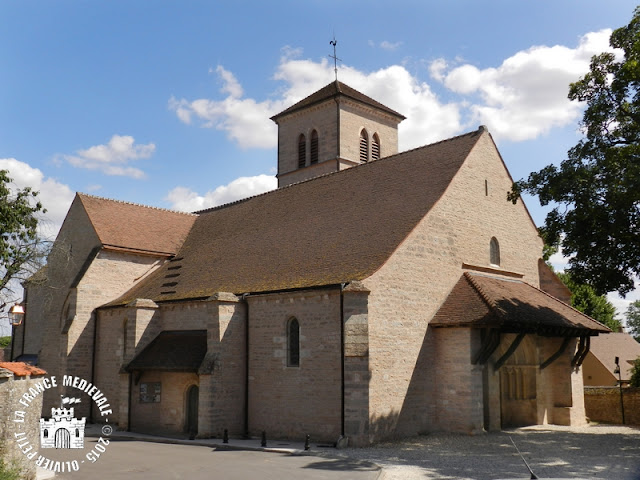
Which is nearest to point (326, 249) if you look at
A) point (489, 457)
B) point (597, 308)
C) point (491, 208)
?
point (491, 208)

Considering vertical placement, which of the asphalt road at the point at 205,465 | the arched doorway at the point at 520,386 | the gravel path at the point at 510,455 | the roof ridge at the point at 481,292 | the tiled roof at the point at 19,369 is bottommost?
the asphalt road at the point at 205,465

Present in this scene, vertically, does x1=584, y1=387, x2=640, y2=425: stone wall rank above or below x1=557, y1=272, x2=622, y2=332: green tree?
below

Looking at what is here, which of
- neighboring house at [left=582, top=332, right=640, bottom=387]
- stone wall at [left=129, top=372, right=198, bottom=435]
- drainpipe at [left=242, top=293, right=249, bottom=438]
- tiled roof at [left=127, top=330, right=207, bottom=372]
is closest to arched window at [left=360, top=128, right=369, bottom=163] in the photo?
drainpipe at [left=242, top=293, right=249, bottom=438]

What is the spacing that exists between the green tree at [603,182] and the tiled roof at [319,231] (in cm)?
386

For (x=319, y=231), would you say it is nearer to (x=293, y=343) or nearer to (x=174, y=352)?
(x=293, y=343)

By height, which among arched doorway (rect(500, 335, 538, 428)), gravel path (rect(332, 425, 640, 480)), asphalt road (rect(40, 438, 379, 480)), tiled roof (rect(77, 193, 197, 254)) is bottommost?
asphalt road (rect(40, 438, 379, 480))

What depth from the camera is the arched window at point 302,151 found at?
3656cm

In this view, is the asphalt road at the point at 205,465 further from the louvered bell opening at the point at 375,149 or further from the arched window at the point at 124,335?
the louvered bell opening at the point at 375,149

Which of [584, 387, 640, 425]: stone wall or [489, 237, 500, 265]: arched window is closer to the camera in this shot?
[489, 237, 500, 265]: arched window

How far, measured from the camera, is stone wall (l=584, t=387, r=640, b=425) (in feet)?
86.1

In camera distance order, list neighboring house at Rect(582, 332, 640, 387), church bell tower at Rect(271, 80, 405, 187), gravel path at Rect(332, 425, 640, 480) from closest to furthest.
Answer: gravel path at Rect(332, 425, 640, 480) < church bell tower at Rect(271, 80, 405, 187) < neighboring house at Rect(582, 332, 640, 387)

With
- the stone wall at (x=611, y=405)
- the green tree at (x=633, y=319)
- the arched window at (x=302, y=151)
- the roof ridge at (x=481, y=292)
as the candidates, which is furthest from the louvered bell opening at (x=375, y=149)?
the green tree at (x=633, y=319)

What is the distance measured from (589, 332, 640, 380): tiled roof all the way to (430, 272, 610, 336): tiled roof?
20.4m

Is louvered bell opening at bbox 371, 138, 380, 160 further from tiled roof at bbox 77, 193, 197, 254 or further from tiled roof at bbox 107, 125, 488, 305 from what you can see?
tiled roof at bbox 77, 193, 197, 254
